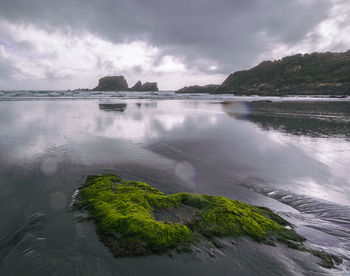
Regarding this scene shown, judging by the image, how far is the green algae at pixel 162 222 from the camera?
10.4 ft

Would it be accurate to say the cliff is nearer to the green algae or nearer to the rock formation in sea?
the rock formation in sea

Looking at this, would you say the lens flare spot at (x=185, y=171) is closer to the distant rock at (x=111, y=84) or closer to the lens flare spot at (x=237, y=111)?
the lens flare spot at (x=237, y=111)

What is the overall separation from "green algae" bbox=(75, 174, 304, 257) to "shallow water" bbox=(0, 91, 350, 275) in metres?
0.23

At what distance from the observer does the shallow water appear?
9.32 feet

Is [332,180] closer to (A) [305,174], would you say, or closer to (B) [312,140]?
(A) [305,174]

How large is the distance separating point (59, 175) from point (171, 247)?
4.54 meters

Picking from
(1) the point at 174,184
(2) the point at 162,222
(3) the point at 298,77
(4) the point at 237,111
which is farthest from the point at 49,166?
(3) the point at 298,77

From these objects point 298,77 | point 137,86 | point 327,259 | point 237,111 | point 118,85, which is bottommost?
point 327,259

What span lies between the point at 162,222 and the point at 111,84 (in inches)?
6162

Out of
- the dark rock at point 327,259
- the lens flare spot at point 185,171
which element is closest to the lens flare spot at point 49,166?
the lens flare spot at point 185,171

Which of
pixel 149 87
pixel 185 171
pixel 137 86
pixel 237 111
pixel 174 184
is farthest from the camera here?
pixel 137 86

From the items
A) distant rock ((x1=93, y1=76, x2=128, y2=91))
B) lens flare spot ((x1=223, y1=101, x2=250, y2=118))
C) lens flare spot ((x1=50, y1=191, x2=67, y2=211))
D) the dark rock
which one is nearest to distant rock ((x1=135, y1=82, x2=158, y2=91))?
distant rock ((x1=93, y1=76, x2=128, y2=91))

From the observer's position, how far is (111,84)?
145 meters

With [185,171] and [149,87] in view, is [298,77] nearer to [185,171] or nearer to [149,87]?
[149,87]
